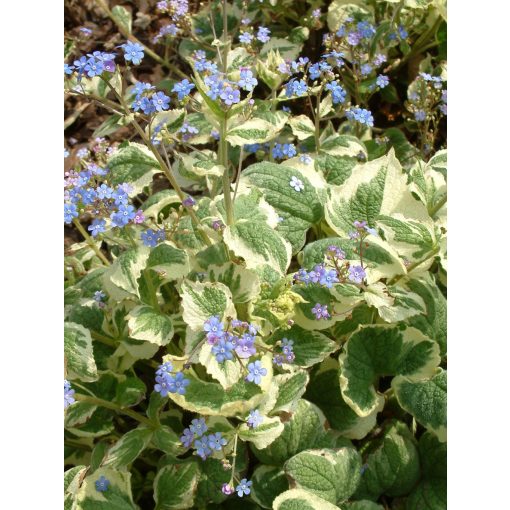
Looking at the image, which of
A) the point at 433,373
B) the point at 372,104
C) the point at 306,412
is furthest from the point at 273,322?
the point at 372,104

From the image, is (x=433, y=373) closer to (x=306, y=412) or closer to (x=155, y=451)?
(x=306, y=412)

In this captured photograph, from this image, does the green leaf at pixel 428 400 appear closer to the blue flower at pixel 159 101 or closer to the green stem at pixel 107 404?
the green stem at pixel 107 404

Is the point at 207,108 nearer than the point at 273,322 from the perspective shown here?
Yes

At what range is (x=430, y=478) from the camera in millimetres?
1952

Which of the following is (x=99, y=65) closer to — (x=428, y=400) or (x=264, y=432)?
(x=264, y=432)

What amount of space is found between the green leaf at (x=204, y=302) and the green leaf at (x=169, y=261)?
0.11m

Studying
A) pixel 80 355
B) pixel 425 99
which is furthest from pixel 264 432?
pixel 425 99

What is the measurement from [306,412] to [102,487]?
54 centimetres

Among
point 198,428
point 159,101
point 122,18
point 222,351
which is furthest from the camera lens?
point 122,18

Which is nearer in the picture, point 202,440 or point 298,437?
point 202,440

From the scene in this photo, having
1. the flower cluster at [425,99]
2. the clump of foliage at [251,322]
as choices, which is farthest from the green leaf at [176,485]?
the flower cluster at [425,99]

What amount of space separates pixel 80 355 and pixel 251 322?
1.49ft

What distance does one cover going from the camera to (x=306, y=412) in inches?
75.3

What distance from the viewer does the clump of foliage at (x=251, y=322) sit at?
1.72m
